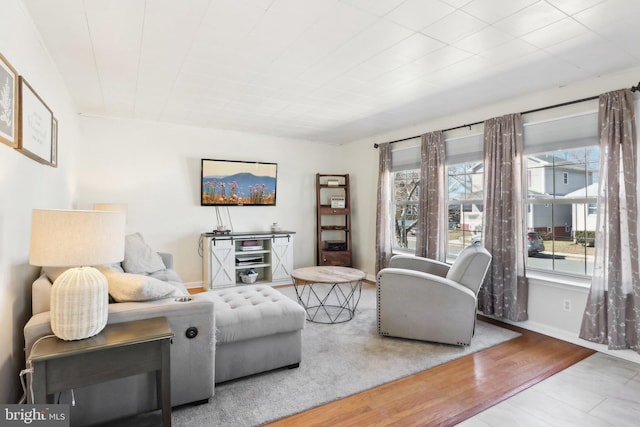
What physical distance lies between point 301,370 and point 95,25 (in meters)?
2.79

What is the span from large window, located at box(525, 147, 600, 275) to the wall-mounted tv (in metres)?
3.68

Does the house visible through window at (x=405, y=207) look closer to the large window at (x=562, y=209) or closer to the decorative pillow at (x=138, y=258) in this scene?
the large window at (x=562, y=209)

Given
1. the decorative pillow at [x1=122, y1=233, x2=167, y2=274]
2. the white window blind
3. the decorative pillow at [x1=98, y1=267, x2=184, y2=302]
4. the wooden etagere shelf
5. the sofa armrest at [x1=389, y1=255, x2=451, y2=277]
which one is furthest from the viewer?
the wooden etagere shelf

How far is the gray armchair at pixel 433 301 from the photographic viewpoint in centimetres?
303

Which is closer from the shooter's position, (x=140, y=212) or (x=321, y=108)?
(x=321, y=108)

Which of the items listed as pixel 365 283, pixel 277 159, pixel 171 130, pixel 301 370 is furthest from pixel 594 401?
pixel 171 130

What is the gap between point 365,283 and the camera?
5.58 metres

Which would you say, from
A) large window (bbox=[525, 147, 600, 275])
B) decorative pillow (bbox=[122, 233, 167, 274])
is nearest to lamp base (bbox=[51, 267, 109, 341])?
decorative pillow (bbox=[122, 233, 167, 274])

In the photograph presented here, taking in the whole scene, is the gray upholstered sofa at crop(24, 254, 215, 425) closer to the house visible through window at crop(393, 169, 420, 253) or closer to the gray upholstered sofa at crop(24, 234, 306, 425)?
the gray upholstered sofa at crop(24, 234, 306, 425)

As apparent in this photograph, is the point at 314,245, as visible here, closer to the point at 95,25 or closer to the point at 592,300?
the point at 592,300

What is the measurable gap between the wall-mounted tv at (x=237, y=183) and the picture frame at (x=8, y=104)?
332cm

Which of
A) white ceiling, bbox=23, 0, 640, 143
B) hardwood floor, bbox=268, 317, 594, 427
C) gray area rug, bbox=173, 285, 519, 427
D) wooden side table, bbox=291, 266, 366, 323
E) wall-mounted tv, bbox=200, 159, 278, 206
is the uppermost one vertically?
white ceiling, bbox=23, 0, 640, 143

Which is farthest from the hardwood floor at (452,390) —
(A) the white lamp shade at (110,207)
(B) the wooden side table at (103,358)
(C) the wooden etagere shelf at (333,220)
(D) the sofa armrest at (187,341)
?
(A) the white lamp shade at (110,207)

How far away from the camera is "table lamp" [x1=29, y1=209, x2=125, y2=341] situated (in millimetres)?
1504
